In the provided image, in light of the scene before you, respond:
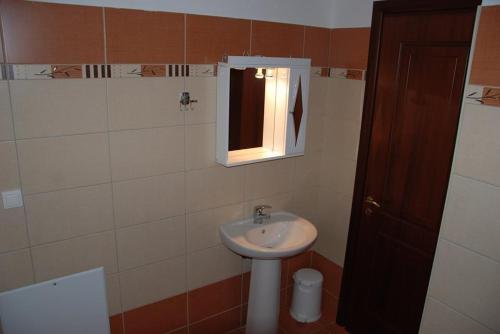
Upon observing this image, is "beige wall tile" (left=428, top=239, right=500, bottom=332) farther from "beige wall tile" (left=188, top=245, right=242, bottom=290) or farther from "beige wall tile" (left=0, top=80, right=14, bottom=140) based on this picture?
"beige wall tile" (left=0, top=80, right=14, bottom=140)

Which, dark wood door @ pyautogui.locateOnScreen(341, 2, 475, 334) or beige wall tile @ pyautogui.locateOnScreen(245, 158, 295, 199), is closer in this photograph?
dark wood door @ pyautogui.locateOnScreen(341, 2, 475, 334)

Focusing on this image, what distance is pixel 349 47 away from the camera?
245cm

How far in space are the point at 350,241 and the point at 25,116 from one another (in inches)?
79.3

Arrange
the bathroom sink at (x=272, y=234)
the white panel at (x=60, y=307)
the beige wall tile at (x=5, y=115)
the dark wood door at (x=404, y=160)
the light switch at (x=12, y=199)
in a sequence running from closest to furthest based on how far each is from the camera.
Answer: the beige wall tile at (x=5, y=115) → the light switch at (x=12, y=199) → the white panel at (x=60, y=307) → the dark wood door at (x=404, y=160) → the bathroom sink at (x=272, y=234)

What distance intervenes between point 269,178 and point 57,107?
1.30 metres

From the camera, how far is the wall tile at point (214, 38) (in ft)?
6.64

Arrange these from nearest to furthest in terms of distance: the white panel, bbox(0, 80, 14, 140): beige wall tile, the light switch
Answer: bbox(0, 80, 14, 140): beige wall tile → the light switch → the white panel

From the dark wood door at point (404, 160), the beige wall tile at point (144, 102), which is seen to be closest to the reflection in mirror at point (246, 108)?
the beige wall tile at point (144, 102)

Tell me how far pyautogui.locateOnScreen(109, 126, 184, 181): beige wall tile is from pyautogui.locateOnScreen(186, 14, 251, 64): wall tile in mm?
401

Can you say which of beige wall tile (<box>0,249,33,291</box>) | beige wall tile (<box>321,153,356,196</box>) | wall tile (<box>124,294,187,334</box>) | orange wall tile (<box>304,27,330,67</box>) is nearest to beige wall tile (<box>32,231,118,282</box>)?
beige wall tile (<box>0,249,33,291</box>)

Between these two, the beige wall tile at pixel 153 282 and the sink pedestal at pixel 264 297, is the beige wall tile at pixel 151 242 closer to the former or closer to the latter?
the beige wall tile at pixel 153 282

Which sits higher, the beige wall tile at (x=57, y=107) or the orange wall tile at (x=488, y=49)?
the orange wall tile at (x=488, y=49)

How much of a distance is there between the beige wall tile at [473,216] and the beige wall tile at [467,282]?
47 millimetres

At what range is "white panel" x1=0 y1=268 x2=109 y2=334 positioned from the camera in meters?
1.87
